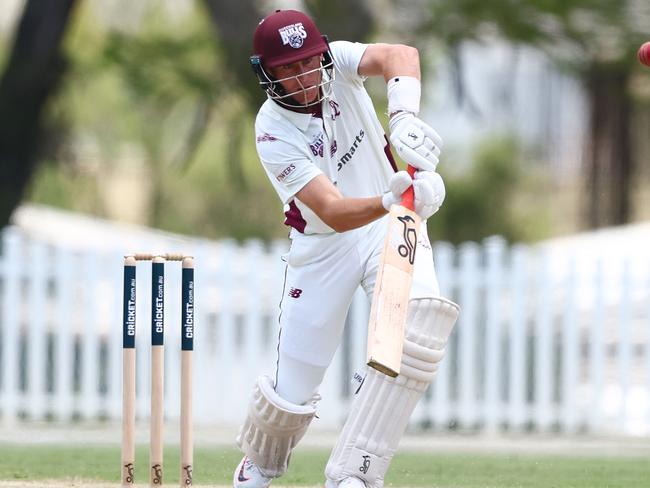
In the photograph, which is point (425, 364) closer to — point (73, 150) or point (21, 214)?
point (21, 214)

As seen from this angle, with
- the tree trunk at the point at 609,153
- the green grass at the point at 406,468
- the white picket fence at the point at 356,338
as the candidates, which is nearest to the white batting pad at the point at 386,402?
the green grass at the point at 406,468

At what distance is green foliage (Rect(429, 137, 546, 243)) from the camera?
1688 cm

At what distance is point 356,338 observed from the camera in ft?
28.8

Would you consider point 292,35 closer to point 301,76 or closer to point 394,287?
point 301,76

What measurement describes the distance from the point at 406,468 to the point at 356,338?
9.25 feet

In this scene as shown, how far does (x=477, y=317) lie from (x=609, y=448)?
1.52m

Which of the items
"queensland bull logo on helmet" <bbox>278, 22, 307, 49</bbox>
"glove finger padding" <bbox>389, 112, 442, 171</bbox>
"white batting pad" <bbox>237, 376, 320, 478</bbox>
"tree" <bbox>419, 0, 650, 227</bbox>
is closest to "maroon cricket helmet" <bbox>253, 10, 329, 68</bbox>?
"queensland bull logo on helmet" <bbox>278, 22, 307, 49</bbox>

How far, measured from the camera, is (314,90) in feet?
14.3

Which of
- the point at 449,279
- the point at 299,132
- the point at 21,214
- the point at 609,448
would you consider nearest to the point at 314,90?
the point at 299,132

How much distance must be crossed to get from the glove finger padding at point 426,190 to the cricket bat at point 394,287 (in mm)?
20

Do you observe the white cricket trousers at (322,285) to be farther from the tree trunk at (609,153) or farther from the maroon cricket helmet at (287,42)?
the tree trunk at (609,153)

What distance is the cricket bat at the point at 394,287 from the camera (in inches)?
155

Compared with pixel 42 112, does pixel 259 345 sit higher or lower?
lower

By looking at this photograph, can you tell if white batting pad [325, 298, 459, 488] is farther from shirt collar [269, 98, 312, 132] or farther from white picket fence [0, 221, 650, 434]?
white picket fence [0, 221, 650, 434]
